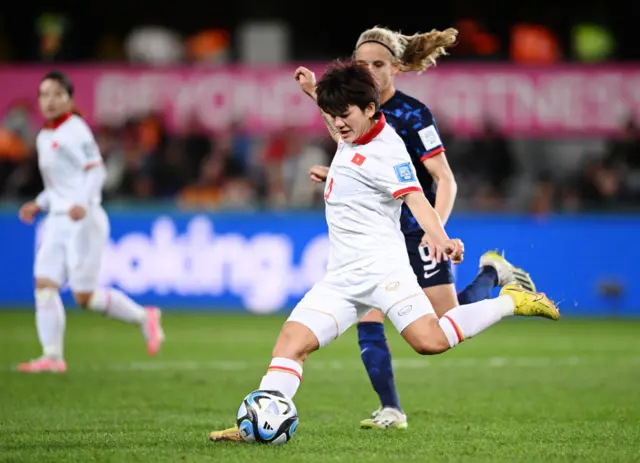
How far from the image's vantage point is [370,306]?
6.46 meters

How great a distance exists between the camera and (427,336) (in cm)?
629

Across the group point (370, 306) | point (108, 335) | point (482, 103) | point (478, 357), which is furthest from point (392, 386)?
point (482, 103)

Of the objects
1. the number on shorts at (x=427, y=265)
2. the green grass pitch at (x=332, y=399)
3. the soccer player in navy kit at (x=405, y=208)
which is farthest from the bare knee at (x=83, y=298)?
the number on shorts at (x=427, y=265)

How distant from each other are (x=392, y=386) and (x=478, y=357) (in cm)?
466

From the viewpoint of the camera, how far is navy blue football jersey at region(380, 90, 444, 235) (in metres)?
7.21

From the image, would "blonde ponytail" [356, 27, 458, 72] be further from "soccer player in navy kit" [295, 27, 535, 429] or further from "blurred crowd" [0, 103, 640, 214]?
"blurred crowd" [0, 103, 640, 214]

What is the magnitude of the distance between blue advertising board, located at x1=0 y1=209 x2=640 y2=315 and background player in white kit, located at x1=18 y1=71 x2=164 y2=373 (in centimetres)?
545

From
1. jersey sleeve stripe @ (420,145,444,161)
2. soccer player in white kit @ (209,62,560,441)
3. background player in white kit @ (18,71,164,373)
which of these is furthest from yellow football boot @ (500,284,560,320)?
background player in white kit @ (18,71,164,373)

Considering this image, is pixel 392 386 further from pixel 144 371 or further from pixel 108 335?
pixel 108 335

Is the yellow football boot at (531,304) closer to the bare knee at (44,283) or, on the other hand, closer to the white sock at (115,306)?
the bare knee at (44,283)

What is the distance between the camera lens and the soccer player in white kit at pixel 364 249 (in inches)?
248

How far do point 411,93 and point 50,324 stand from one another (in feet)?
31.6

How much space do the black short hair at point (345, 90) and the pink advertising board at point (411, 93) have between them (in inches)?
488

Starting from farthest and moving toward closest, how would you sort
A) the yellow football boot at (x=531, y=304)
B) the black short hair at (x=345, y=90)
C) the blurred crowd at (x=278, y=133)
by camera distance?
the blurred crowd at (x=278, y=133) < the yellow football boot at (x=531, y=304) < the black short hair at (x=345, y=90)
